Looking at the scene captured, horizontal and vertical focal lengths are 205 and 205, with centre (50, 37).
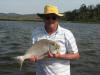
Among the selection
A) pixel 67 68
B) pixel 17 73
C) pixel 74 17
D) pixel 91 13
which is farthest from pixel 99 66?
pixel 74 17

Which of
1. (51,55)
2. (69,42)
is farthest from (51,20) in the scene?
(51,55)

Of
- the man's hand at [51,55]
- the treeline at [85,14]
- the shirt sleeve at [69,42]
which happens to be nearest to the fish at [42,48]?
the man's hand at [51,55]

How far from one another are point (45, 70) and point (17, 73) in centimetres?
720

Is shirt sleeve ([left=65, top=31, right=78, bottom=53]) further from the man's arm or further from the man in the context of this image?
the man's arm

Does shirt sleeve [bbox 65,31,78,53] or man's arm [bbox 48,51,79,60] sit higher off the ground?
shirt sleeve [bbox 65,31,78,53]

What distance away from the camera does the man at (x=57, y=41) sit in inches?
164

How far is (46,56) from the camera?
159 inches

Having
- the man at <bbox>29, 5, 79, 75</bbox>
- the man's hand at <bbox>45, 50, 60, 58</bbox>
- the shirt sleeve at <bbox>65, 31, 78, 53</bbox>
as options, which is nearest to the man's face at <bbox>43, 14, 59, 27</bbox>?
the man at <bbox>29, 5, 79, 75</bbox>

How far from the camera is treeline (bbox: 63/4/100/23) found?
136 m

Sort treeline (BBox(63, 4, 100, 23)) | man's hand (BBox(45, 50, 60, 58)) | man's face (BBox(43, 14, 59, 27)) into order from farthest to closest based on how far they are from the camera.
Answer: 1. treeline (BBox(63, 4, 100, 23))
2. man's face (BBox(43, 14, 59, 27))
3. man's hand (BBox(45, 50, 60, 58))

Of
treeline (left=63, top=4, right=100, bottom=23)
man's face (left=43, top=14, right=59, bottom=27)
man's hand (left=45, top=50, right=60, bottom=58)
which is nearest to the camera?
man's hand (left=45, top=50, right=60, bottom=58)

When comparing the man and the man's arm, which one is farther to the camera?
the man

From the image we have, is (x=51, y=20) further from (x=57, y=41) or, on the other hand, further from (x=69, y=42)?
(x=69, y=42)

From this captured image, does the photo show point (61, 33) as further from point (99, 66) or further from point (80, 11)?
point (80, 11)
